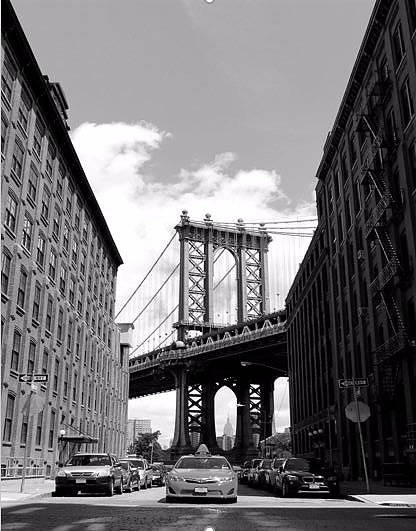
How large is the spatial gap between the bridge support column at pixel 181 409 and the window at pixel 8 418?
64647 millimetres

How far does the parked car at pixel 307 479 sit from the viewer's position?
2066cm

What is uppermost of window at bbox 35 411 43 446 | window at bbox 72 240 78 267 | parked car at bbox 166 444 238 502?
window at bbox 72 240 78 267

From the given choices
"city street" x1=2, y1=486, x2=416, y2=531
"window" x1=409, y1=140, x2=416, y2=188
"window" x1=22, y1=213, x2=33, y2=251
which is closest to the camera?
"city street" x1=2, y1=486, x2=416, y2=531

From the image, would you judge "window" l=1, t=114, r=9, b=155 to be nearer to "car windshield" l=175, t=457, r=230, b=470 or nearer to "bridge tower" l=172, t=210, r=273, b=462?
"car windshield" l=175, t=457, r=230, b=470

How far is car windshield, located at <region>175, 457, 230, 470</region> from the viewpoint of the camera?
56.6 ft

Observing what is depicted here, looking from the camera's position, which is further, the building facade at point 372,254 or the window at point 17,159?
the window at point 17,159

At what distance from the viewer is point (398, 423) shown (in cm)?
3102

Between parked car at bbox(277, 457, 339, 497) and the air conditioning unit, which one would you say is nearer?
parked car at bbox(277, 457, 339, 497)

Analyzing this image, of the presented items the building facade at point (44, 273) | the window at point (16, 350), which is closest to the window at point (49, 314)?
the building facade at point (44, 273)

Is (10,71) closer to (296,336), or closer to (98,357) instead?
(98,357)

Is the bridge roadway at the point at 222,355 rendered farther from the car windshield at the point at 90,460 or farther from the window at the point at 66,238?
the car windshield at the point at 90,460

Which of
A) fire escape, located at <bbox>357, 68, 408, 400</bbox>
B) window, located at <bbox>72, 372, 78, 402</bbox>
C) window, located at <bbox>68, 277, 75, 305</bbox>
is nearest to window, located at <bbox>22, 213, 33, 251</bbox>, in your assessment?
window, located at <bbox>68, 277, 75, 305</bbox>

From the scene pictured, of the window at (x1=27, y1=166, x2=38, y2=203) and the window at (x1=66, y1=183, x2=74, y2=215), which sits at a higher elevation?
the window at (x1=66, y1=183, x2=74, y2=215)

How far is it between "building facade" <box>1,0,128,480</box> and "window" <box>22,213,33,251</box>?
0.19ft
